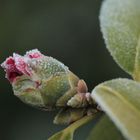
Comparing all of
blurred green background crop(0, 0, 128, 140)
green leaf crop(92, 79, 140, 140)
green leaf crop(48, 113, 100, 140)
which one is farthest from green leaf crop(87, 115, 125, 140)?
blurred green background crop(0, 0, 128, 140)

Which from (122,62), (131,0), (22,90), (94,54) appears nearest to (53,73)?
(22,90)

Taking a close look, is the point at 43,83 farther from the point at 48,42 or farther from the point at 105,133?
the point at 48,42

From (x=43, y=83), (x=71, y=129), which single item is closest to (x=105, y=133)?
(x=71, y=129)

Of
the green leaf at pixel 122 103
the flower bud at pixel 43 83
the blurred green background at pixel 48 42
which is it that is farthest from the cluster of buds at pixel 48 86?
the blurred green background at pixel 48 42

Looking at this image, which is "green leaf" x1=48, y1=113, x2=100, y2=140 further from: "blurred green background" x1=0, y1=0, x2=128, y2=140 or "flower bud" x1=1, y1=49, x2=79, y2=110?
"blurred green background" x1=0, y1=0, x2=128, y2=140

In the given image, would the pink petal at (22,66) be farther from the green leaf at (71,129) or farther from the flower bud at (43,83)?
the green leaf at (71,129)

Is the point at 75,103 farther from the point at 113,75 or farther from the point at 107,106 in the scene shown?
the point at 113,75
